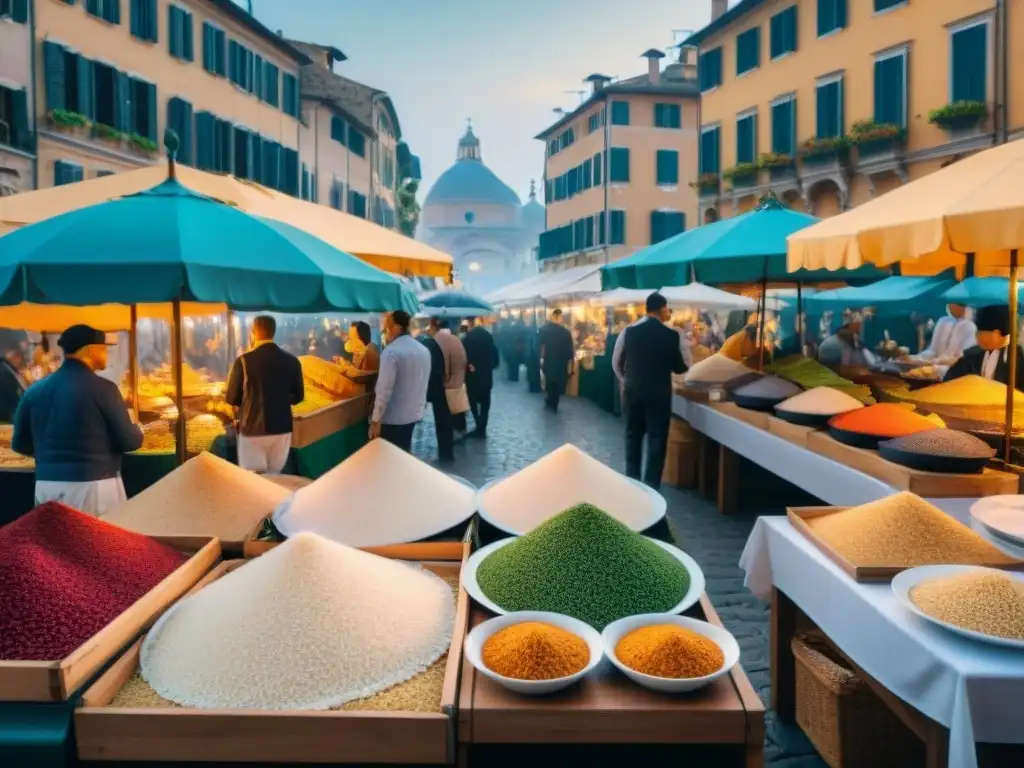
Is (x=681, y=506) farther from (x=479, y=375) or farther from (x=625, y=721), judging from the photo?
(x=625, y=721)

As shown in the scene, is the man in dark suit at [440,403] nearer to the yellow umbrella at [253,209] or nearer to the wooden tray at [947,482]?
the yellow umbrella at [253,209]

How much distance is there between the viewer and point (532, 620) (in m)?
2.42

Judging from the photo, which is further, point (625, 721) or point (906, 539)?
point (906, 539)

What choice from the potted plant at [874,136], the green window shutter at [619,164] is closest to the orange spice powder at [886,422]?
the potted plant at [874,136]

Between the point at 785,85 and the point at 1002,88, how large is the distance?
23.5 feet

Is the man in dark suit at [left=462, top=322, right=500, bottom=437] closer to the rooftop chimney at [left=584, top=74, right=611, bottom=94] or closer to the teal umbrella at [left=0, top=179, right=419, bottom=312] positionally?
the teal umbrella at [left=0, top=179, right=419, bottom=312]

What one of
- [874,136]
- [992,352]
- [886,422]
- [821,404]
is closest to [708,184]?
[874,136]

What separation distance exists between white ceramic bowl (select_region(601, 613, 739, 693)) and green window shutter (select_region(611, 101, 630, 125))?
35.9 metres

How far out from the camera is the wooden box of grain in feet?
6.59

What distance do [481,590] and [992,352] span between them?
608cm

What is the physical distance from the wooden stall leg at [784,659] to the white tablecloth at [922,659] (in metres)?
0.31

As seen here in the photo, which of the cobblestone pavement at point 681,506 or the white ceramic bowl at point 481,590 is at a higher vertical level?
the white ceramic bowl at point 481,590

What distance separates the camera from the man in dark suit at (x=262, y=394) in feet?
18.3

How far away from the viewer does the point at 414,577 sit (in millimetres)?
2779
